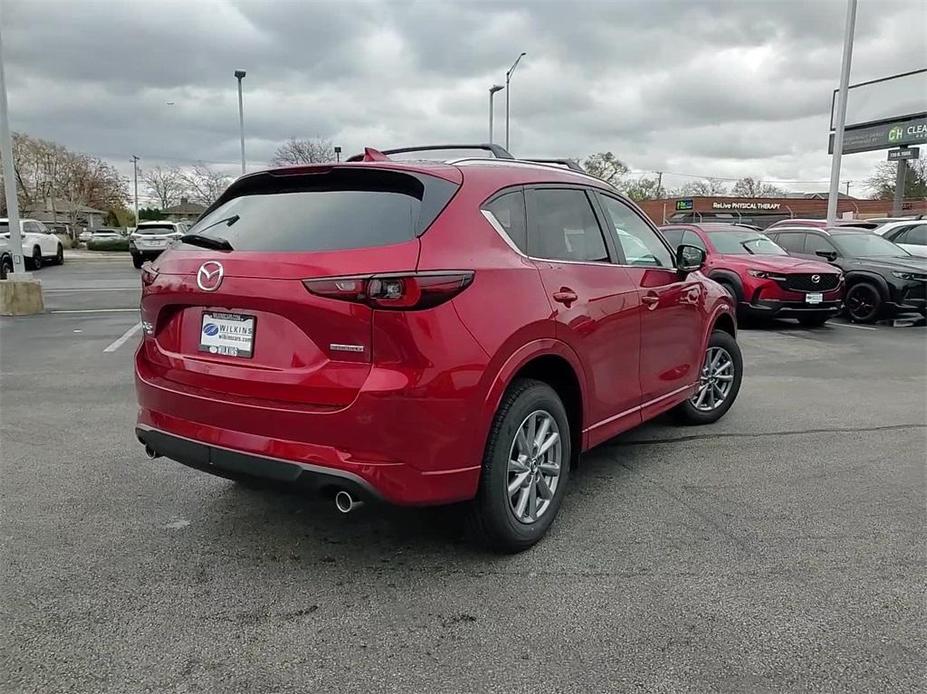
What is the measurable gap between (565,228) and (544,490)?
1.34m

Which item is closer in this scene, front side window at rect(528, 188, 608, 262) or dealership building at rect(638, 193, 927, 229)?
front side window at rect(528, 188, 608, 262)

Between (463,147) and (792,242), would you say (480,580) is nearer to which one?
(463,147)

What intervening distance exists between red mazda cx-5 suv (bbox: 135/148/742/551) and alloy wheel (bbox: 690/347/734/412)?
1.96 m

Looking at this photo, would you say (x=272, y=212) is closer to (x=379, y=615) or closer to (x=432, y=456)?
(x=432, y=456)

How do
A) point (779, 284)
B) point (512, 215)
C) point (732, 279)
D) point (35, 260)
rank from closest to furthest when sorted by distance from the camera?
point (512, 215), point (779, 284), point (732, 279), point (35, 260)

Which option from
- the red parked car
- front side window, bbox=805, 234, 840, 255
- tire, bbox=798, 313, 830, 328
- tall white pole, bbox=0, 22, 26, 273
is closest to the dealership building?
front side window, bbox=805, 234, 840, 255

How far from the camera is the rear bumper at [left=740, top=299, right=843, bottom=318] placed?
10.9 m

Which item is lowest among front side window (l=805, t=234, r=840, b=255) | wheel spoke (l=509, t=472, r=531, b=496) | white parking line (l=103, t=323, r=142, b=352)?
white parking line (l=103, t=323, r=142, b=352)

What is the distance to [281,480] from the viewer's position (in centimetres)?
285

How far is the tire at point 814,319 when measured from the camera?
11.1 m

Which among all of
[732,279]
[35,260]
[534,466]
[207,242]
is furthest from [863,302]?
[35,260]

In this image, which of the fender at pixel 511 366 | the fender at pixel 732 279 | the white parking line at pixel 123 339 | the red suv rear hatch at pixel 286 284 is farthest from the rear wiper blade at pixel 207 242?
the fender at pixel 732 279

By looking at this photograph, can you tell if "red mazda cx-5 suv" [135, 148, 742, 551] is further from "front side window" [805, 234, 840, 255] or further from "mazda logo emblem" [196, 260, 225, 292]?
"front side window" [805, 234, 840, 255]

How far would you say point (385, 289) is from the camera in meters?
2.72
